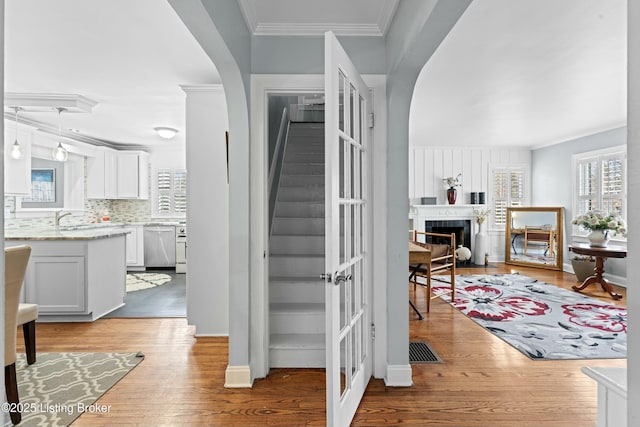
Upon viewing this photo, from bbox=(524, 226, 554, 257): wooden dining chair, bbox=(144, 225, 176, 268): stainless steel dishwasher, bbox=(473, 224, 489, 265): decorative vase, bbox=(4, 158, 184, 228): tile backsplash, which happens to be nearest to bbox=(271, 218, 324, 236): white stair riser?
bbox=(144, 225, 176, 268): stainless steel dishwasher

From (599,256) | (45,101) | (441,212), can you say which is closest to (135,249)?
(45,101)

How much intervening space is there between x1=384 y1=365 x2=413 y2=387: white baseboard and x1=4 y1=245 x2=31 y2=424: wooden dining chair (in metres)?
2.26

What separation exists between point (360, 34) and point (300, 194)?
7.25 ft

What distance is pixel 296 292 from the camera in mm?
3096

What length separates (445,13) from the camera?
5.16 feet

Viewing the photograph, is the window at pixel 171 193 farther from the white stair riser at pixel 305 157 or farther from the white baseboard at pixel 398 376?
the white baseboard at pixel 398 376

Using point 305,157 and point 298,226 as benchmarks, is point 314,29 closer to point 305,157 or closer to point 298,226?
point 298,226

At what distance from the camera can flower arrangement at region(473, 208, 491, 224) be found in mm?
7208

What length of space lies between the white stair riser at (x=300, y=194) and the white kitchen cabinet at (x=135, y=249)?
3.74m

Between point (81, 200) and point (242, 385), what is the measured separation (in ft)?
18.4

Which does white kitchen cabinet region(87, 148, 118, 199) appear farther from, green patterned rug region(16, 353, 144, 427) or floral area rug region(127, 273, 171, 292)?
green patterned rug region(16, 353, 144, 427)

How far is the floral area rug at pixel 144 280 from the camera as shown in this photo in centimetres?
537

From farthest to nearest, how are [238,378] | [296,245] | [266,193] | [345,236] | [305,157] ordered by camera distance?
[305,157], [296,245], [266,193], [238,378], [345,236]

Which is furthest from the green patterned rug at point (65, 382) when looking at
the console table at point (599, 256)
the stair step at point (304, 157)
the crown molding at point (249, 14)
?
the console table at point (599, 256)
